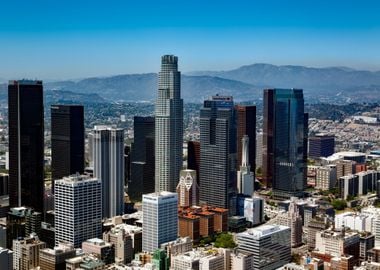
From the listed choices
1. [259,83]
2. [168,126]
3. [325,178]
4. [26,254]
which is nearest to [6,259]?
[26,254]

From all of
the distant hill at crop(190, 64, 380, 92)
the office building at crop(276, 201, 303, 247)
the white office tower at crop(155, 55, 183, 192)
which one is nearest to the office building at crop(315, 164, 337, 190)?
the white office tower at crop(155, 55, 183, 192)

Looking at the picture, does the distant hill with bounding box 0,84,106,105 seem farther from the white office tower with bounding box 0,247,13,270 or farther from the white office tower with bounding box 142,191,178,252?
the white office tower with bounding box 0,247,13,270

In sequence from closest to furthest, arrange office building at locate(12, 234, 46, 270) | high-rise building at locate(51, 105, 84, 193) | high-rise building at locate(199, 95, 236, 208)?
office building at locate(12, 234, 46, 270) < high-rise building at locate(199, 95, 236, 208) < high-rise building at locate(51, 105, 84, 193)

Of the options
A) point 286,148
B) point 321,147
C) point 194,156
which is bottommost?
point 321,147

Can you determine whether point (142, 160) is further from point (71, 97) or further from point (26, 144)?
point (71, 97)

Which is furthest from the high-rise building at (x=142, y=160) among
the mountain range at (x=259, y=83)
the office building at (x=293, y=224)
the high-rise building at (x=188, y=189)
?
the mountain range at (x=259, y=83)

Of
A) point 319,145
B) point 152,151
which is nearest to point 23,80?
point 152,151
